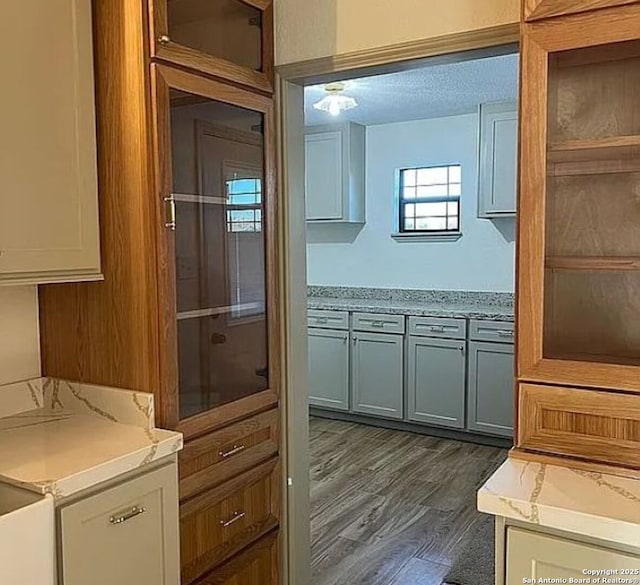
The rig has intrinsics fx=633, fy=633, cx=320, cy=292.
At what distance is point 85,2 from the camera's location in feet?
5.87

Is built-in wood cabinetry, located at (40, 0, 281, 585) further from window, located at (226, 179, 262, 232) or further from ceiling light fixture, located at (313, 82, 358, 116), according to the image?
ceiling light fixture, located at (313, 82, 358, 116)

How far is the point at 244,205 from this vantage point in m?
2.18

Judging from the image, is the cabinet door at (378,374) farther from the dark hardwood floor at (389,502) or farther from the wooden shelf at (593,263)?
the wooden shelf at (593,263)

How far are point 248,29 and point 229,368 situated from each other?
45.2 inches

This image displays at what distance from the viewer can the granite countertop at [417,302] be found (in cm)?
446

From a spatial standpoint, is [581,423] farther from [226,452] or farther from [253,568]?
[253,568]

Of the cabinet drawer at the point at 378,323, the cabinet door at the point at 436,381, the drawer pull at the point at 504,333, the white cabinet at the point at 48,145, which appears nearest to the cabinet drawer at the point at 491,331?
the drawer pull at the point at 504,333

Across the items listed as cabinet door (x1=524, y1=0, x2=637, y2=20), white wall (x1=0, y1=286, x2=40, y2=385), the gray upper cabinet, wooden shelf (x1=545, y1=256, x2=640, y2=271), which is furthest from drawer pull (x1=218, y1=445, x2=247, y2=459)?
the gray upper cabinet

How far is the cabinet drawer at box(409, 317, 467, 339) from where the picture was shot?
4.40 m

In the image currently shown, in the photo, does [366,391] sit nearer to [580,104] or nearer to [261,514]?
[261,514]

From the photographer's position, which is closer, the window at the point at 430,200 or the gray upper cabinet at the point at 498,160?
the gray upper cabinet at the point at 498,160

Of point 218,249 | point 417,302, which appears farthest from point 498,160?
point 218,249

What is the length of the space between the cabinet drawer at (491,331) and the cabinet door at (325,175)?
1.49 meters

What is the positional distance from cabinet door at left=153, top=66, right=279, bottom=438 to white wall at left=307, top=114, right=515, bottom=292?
299 cm
